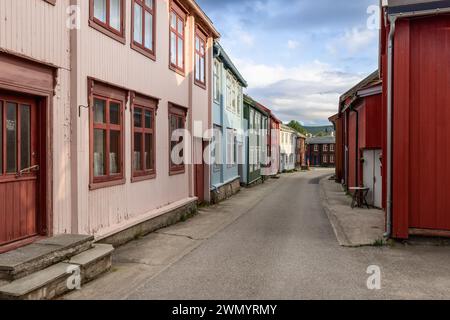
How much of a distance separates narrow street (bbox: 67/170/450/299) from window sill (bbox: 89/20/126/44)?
418 cm

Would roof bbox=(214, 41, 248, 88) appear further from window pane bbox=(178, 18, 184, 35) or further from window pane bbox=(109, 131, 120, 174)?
window pane bbox=(109, 131, 120, 174)

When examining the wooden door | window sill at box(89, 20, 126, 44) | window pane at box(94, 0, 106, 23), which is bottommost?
the wooden door

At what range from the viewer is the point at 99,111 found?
805 centimetres

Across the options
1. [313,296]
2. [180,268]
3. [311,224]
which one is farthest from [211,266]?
[311,224]

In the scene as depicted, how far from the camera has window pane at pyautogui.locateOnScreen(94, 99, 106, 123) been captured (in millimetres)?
7895

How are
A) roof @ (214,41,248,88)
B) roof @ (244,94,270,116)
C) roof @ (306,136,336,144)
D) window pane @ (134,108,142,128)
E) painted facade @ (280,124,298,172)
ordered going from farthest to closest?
roof @ (306,136,336,144) → painted facade @ (280,124,298,172) → roof @ (244,94,270,116) → roof @ (214,41,248,88) → window pane @ (134,108,142,128)

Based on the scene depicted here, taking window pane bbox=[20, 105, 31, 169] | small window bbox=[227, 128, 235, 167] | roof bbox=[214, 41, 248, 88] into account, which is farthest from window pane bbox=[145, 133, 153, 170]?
small window bbox=[227, 128, 235, 167]

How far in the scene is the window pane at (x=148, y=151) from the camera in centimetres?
1035

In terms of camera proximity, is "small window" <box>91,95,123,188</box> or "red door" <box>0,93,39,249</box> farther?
"small window" <box>91,95,123,188</box>

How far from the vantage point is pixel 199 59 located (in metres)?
14.8

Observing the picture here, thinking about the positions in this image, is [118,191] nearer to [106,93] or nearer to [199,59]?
[106,93]

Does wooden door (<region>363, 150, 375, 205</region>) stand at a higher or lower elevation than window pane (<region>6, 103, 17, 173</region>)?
lower

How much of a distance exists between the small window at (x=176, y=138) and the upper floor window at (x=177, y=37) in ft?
4.16

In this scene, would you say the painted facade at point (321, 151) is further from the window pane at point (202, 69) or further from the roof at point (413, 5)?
the roof at point (413, 5)
